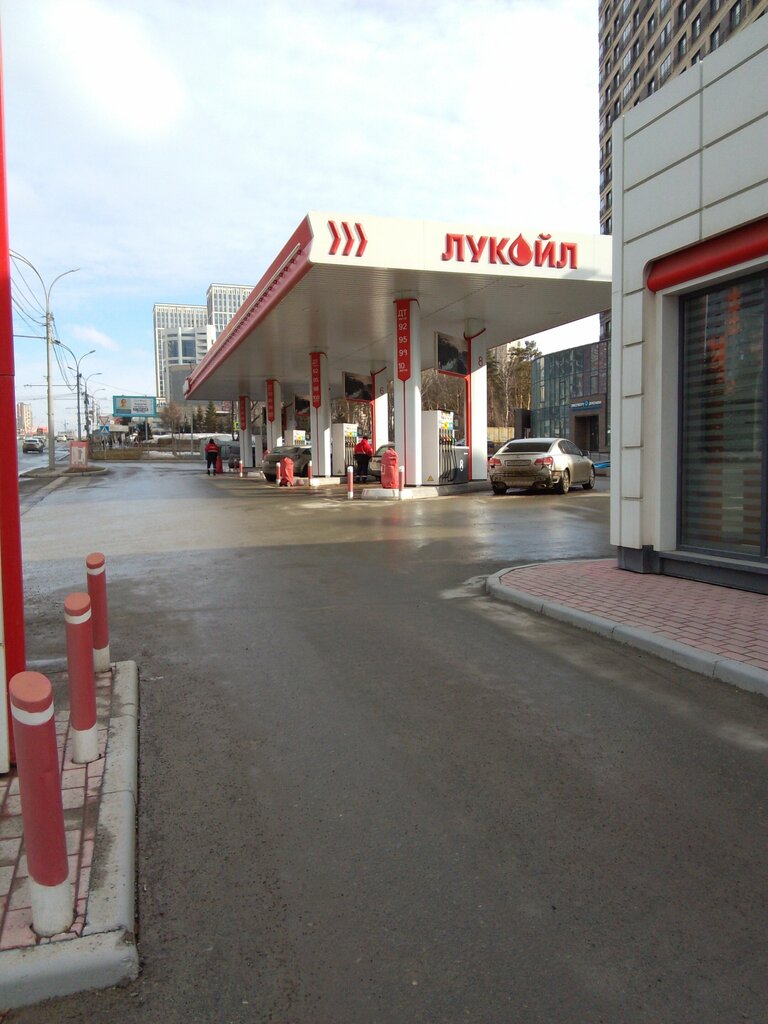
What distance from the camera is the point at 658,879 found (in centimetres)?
283

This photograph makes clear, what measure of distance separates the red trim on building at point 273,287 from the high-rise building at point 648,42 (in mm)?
29959

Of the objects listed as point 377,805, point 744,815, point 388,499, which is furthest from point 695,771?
point 388,499

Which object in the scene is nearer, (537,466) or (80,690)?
(80,690)

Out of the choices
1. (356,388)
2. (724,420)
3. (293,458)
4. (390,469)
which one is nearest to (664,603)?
(724,420)

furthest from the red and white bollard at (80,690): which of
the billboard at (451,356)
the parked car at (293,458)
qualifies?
the parked car at (293,458)

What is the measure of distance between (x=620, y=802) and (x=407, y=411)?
17.6 meters

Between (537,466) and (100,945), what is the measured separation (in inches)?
761

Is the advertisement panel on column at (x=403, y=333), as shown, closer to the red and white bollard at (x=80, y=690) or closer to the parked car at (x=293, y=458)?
the parked car at (x=293, y=458)

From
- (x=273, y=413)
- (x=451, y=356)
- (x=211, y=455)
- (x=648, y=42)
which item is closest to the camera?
(x=451, y=356)

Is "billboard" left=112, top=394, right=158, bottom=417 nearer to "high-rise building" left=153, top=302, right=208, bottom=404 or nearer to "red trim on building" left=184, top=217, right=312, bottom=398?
"high-rise building" left=153, top=302, right=208, bottom=404

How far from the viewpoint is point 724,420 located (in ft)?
25.1

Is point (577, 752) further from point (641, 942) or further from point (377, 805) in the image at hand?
point (641, 942)

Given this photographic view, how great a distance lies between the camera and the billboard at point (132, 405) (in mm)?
114562

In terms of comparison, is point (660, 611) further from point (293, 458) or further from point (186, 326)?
point (186, 326)
